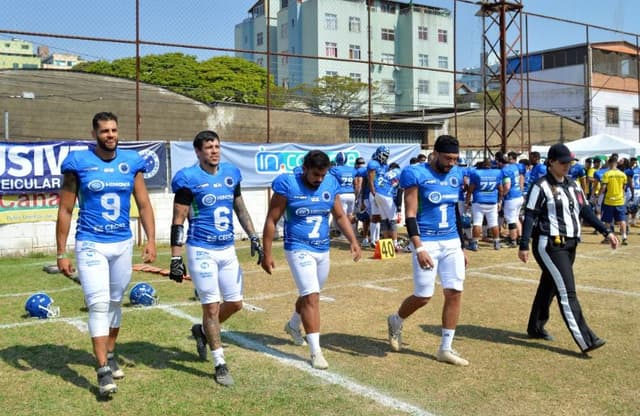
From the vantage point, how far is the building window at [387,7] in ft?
244

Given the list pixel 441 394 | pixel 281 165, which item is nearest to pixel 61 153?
pixel 281 165

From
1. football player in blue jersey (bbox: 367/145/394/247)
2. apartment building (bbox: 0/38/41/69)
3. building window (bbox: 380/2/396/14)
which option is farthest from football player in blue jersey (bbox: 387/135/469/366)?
building window (bbox: 380/2/396/14)

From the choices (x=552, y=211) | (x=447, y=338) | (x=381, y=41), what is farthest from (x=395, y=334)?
(x=381, y=41)

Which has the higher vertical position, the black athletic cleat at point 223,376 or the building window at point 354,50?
the building window at point 354,50

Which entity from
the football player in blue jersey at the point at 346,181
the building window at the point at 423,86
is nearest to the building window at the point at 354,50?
the building window at the point at 423,86

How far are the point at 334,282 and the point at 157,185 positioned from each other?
6.50m

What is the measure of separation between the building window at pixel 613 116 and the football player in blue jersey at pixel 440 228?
45.5m

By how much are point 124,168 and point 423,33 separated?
7288 cm

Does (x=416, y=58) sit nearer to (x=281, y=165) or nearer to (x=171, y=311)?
(x=281, y=165)

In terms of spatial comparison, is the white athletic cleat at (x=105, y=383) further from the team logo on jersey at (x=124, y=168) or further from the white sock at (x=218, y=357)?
the team logo on jersey at (x=124, y=168)

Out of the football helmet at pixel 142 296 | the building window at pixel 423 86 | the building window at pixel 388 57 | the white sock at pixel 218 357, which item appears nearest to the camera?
the white sock at pixel 218 357

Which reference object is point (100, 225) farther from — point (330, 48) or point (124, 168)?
point (330, 48)

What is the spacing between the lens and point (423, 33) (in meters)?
74.6

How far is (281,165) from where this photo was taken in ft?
56.1
